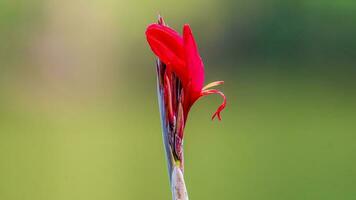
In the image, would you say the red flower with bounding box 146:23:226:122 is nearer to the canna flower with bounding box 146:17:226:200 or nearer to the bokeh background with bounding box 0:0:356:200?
the canna flower with bounding box 146:17:226:200

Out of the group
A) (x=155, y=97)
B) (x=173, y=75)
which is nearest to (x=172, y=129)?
(x=173, y=75)

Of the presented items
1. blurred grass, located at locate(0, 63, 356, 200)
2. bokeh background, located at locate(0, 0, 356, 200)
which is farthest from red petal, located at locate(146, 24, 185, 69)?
bokeh background, located at locate(0, 0, 356, 200)

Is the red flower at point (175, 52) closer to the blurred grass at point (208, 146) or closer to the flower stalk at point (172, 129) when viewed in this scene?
the flower stalk at point (172, 129)

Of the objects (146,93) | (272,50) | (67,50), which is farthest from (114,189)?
(272,50)

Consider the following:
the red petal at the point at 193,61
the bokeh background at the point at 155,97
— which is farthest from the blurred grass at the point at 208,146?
the red petal at the point at 193,61

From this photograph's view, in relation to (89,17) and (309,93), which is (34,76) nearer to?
(89,17)

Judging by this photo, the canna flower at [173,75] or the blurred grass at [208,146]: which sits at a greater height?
the canna flower at [173,75]

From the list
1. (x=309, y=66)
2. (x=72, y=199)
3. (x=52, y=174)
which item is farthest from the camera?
(x=309, y=66)
